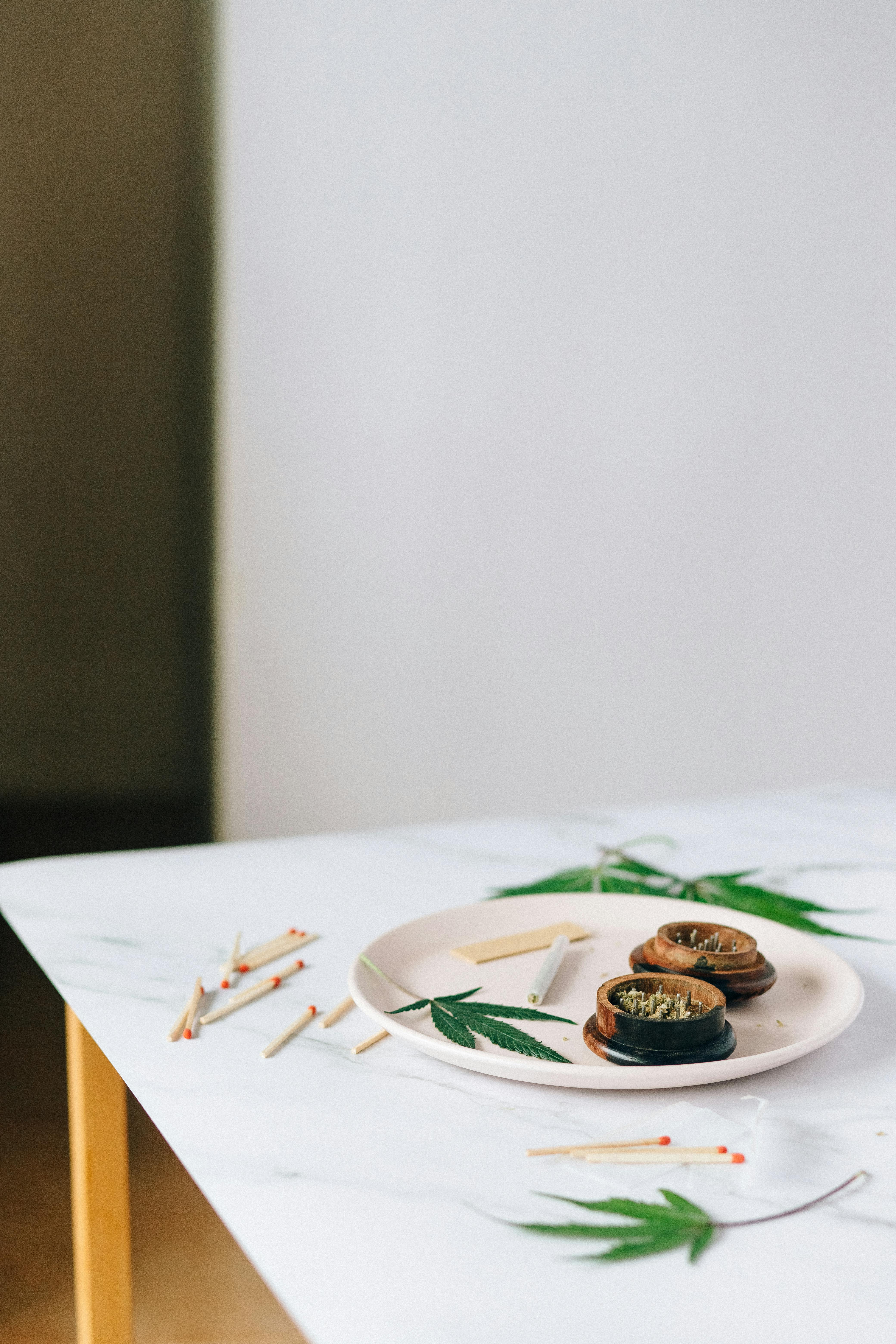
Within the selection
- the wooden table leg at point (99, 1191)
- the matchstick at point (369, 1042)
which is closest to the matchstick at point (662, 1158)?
the matchstick at point (369, 1042)

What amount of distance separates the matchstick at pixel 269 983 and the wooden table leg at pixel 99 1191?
0.56 ft

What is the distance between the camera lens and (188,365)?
2092mm

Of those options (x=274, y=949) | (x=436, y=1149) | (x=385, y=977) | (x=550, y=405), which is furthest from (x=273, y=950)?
(x=550, y=405)

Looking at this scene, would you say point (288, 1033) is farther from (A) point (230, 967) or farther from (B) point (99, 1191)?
(B) point (99, 1191)

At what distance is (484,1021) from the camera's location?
0.55 metres

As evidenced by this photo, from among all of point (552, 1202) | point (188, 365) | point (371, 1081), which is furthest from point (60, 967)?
point (188, 365)

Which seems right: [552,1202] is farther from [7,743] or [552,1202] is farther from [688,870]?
[7,743]

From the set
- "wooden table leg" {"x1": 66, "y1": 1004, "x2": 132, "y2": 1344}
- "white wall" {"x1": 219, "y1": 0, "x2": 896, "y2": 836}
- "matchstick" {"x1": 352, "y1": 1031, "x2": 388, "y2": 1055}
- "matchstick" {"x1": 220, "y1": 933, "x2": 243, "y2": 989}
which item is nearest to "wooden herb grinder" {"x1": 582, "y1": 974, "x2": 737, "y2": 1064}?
"matchstick" {"x1": 352, "y1": 1031, "x2": 388, "y2": 1055}

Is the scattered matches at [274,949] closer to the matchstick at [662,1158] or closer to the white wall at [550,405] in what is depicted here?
the matchstick at [662,1158]

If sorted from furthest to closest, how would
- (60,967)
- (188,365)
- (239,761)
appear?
1. (239,761)
2. (188,365)
3. (60,967)

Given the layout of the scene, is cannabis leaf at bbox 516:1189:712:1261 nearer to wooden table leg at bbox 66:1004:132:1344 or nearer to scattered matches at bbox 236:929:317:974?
scattered matches at bbox 236:929:317:974

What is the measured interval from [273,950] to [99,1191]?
0.26 m

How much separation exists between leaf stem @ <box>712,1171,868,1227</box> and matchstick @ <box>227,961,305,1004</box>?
0.29 metres

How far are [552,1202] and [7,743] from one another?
5.83ft
